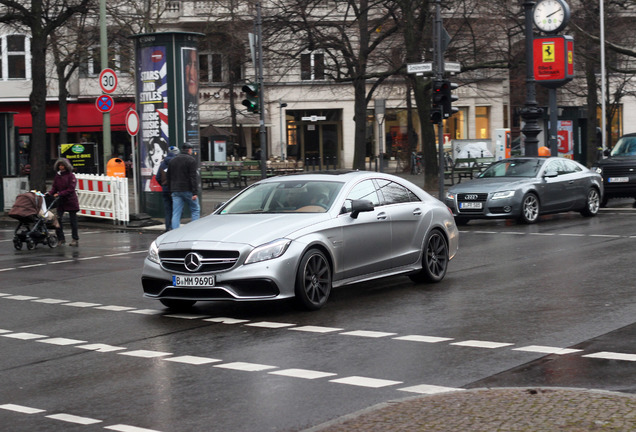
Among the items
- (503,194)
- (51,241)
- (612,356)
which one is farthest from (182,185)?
(612,356)

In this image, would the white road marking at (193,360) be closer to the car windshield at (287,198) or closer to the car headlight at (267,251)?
the car headlight at (267,251)

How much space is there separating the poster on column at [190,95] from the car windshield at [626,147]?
11366mm

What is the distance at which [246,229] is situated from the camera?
10.7 meters

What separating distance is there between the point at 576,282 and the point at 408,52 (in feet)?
66.6

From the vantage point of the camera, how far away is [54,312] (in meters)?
11.4

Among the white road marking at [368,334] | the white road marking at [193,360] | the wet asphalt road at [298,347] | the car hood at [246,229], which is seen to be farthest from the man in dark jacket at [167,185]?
the white road marking at [193,360]

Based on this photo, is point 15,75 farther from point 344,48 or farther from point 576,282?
point 576,282

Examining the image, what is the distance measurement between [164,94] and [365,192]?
1303cm

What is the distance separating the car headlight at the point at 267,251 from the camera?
1026cm

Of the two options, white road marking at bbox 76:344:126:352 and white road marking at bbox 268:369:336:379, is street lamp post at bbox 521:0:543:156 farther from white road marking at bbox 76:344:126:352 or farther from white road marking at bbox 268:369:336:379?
white road marking at bbox 268:369:336:379

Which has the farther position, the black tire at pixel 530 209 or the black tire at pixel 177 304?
the black tire at pixel 530 209

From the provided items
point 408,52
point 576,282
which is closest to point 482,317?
point 576,282

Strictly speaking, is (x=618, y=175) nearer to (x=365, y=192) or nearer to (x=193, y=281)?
(x=365, y=192)

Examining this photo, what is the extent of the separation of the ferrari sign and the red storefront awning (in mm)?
28847
